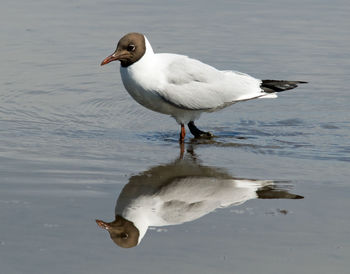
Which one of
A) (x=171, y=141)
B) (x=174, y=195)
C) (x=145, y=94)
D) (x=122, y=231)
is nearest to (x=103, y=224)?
(x=122, y=231)

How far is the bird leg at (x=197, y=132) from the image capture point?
8.20m

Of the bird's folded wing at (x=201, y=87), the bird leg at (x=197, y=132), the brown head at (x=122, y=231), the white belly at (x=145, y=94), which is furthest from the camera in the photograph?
the bird leg at (x=197, y=132)

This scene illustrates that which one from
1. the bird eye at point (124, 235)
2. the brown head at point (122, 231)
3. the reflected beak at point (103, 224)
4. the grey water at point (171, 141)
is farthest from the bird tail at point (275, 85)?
the bird eye at point (124, 235)

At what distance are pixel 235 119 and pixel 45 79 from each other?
2.60 m

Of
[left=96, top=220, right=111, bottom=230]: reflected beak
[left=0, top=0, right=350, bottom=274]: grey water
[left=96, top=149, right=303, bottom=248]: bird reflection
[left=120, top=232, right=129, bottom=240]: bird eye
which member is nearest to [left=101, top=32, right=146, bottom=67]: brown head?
[left=0, top=0, right=350, bottom=274]: grey water

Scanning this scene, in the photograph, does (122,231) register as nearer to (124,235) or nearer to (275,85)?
(124,235)

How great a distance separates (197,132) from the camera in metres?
8.24

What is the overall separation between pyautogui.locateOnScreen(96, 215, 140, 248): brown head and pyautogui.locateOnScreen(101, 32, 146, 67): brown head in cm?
248

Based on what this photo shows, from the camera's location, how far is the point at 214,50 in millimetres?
11391

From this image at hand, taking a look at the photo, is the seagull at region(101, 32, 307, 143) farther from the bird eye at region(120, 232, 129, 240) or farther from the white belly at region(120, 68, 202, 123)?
the bird eye at region(120, 232, 129, 240)

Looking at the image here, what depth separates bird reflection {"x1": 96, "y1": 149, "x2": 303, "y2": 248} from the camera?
5379 mm

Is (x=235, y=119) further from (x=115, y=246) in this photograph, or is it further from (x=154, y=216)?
(x=115, y=246)

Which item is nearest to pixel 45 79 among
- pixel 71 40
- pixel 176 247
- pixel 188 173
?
pixel 71 40

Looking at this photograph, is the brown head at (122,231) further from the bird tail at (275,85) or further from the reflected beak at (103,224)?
the bird tail at (275,85)
